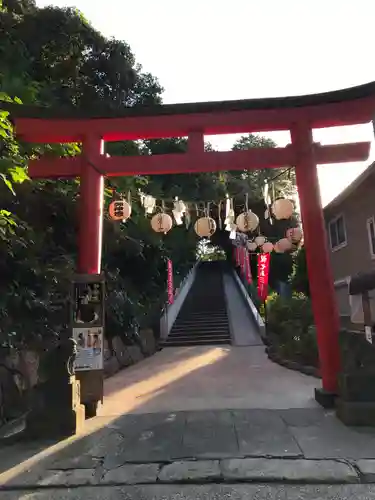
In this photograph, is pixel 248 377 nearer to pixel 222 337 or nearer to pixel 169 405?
pixel 169 405

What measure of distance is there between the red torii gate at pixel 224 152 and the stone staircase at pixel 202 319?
1001cm

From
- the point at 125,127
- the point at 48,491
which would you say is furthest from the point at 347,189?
the point at 48,491

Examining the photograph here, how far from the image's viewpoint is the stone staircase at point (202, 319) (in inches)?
667

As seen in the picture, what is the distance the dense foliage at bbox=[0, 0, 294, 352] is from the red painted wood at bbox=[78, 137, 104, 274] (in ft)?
2.66

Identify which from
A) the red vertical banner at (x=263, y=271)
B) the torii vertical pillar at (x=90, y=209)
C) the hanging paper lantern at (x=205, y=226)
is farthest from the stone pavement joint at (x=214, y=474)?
the red vertical banner at (x=263, y=271)

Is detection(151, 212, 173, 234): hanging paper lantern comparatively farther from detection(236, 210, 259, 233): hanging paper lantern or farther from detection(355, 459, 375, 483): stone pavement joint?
detection(355, 459, 375, 483): stone pavement joint

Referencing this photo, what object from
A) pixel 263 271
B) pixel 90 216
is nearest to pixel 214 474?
Answer: pixel 90 216

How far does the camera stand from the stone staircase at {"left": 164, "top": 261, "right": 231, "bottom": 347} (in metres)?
17.0

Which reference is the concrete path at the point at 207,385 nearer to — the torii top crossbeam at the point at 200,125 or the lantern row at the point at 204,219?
the lantern row at the point at 204,219

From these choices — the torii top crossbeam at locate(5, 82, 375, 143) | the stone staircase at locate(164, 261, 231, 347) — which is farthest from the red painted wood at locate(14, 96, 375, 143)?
the stone staircase at locate(164, 261, 231, 347)

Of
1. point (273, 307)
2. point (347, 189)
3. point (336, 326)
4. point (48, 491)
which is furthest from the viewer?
point (273, 307)

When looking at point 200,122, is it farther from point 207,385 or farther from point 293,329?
point 293,329

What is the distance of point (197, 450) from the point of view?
4.94 meters

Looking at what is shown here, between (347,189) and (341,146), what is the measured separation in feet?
19.8
